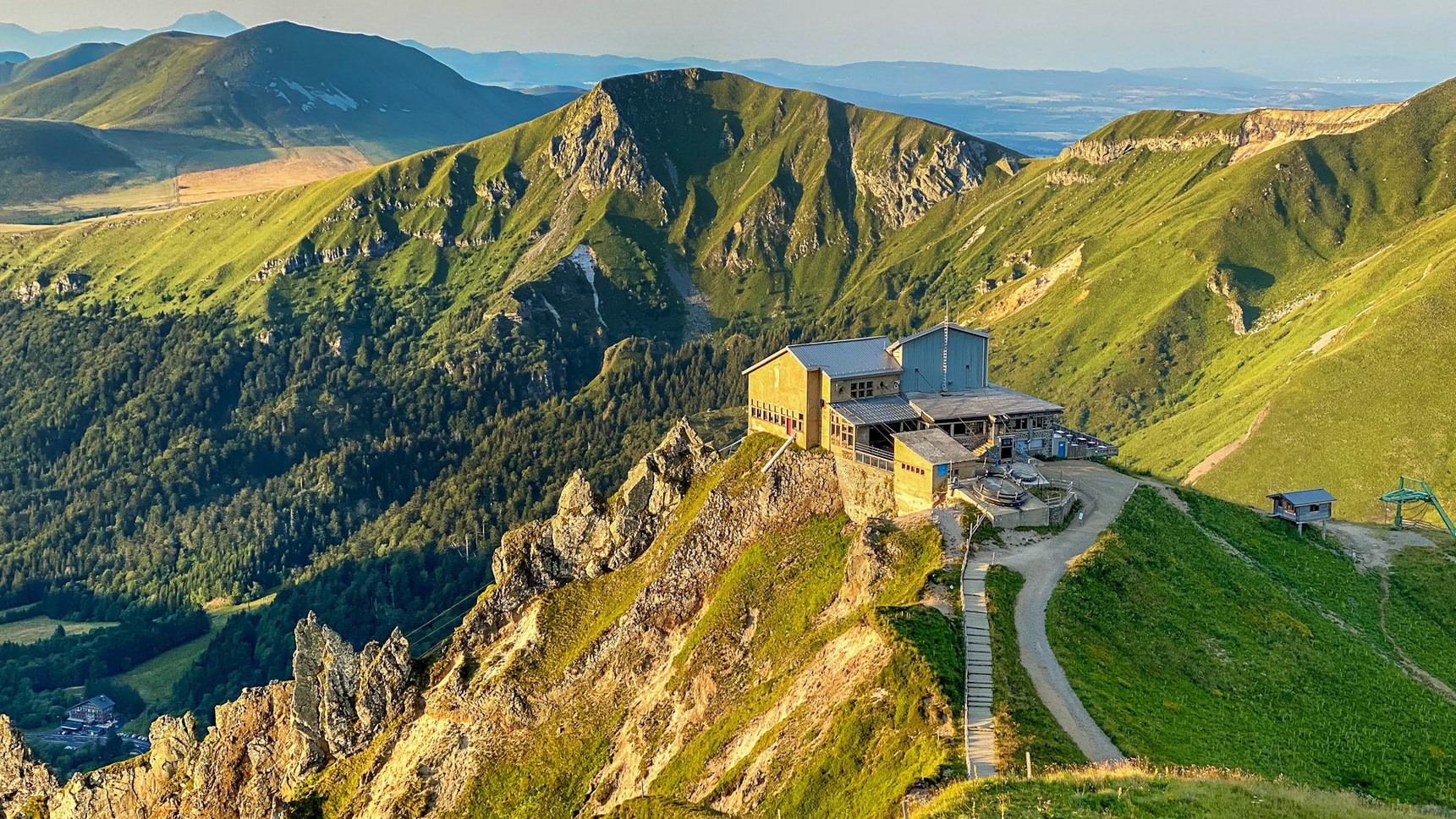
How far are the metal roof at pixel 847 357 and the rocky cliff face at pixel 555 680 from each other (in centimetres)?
754

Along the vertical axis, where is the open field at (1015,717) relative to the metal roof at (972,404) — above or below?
below

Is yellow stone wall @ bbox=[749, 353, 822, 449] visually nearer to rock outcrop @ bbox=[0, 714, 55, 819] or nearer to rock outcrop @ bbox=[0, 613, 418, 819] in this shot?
rock outcrop @ bbox=[0, 613, 418, 819]

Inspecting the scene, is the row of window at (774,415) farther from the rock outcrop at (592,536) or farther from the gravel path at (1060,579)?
the gravel path at (1060,579)

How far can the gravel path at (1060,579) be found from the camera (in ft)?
150

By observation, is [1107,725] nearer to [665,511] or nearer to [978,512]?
[978,512]

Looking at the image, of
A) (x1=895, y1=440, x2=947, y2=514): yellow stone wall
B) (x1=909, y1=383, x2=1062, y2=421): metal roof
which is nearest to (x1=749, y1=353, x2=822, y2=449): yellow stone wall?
(x1=909, y1=383, x2=1062, y2=421): metal roof

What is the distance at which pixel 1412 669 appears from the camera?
2785 inches

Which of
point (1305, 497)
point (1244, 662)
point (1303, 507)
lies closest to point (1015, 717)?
point (1244, 662)

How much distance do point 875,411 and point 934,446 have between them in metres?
8.05

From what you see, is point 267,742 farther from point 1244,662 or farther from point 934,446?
point 1244,662

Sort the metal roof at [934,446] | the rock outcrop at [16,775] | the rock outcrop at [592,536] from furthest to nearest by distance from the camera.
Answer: the rock outcrop at [16,775], the rock outcrop at [592,536], the metal roof at [934,446]

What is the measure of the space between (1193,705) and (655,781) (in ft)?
104

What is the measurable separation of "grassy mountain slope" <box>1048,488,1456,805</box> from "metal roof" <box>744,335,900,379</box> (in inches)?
901

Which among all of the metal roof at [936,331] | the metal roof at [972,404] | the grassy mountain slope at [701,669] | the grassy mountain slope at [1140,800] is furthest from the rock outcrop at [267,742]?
the grassy mountain slope at [1140,800]
